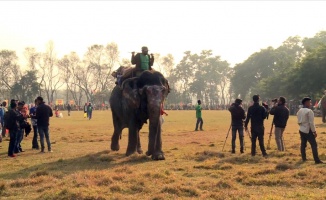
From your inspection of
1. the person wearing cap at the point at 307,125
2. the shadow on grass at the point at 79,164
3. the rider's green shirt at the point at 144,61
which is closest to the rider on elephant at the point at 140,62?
the rider's green shirt at the point at 144,61

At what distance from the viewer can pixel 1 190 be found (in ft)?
28.1

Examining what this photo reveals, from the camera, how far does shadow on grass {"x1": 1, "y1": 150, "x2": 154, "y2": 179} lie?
10953 millimetres

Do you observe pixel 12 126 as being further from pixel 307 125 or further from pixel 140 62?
pixel 307 125

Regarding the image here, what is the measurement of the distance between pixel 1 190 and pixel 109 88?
106 m

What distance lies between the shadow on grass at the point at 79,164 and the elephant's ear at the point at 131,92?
1.79 metres

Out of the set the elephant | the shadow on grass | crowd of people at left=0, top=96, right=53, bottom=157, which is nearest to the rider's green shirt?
the elephant

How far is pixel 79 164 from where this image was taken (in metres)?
12.5

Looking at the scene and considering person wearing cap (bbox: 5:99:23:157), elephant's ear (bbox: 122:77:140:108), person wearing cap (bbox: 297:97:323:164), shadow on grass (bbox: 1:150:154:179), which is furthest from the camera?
person wearing cap (bbox: 5:99:23:157)

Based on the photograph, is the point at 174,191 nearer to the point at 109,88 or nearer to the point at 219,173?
the point at 219,173

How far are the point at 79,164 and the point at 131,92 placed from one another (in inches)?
116

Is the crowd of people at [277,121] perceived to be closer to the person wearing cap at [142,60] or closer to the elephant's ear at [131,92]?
the person wearing cap at [142,60]

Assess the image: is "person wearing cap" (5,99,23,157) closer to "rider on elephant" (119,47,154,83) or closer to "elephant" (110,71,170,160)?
"elephant" (110,71,170,160)

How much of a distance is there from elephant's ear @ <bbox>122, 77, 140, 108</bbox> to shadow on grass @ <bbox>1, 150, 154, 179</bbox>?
1.79 m

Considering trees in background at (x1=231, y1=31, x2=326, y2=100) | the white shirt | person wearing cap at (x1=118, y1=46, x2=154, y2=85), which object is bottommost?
the white shirt
